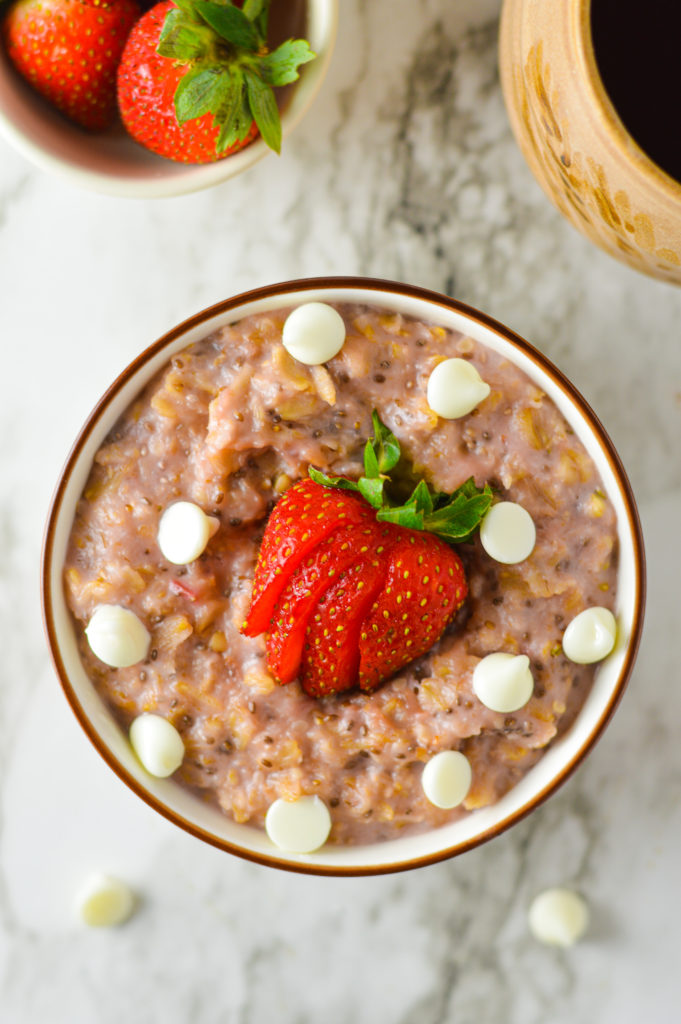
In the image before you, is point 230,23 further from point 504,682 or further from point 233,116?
point 504,682

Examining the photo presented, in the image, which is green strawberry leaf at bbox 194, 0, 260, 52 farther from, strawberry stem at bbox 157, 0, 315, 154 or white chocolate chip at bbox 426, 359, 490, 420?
white chocolate chip at bbox 426, 359, 490, 420

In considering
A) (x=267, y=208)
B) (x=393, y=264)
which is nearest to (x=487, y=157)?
(x=393, y=264)

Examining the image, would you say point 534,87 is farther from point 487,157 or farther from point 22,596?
point 22,596

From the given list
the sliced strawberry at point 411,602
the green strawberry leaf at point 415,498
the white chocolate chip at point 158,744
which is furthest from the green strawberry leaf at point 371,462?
the white chocolate chip at point 158,744

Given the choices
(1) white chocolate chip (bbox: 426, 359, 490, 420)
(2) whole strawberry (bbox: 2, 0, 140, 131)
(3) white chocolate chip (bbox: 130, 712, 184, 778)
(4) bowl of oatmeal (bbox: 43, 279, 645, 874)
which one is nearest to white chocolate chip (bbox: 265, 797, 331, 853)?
(4) bowl of oatmeal (bbox: 43, 279, 645, 874)

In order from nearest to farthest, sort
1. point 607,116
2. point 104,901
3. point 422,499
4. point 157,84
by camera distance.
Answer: point 607,116 → point 422,499 → point 157,84 → point 104,901

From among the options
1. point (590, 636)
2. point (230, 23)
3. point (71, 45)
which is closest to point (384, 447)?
point (590, 636)
